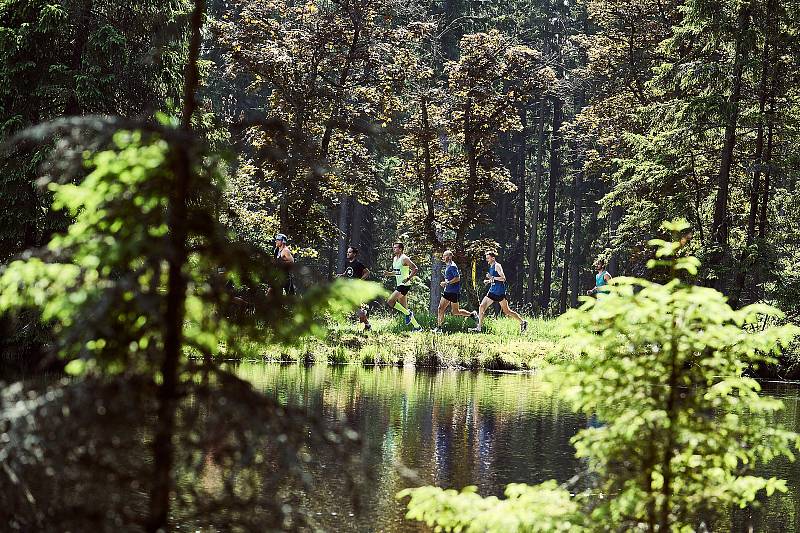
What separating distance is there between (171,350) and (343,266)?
42283 mm

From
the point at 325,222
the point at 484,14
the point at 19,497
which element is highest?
the point at 484,14

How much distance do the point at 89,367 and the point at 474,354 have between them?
19604 mm

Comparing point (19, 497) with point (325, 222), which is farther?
point (325, 222)

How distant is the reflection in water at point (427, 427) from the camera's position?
31.3 feet

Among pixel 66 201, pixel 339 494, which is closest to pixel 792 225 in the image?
pixel 339 494

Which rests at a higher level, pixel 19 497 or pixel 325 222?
pixel 325 222

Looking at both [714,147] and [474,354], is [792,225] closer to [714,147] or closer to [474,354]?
[714,147]

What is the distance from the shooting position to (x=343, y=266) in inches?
1823

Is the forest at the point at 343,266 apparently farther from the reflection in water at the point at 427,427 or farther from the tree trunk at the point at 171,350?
the reflection in water at the point at 427,427

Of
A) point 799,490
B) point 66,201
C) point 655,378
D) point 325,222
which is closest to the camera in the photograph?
point 66,201

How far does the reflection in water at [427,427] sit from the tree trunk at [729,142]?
738 centimetres

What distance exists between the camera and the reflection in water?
9.54m

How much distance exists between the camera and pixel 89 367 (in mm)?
3725

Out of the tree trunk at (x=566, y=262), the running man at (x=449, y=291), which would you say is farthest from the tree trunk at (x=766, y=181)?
the tree trunk at (x=566, y=262)
